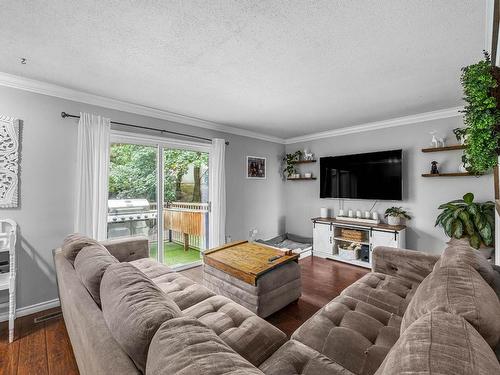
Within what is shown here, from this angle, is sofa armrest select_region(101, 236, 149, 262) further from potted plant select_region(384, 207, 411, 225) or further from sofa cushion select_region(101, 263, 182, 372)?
potted plant select_region(384, 207, 411, 225)

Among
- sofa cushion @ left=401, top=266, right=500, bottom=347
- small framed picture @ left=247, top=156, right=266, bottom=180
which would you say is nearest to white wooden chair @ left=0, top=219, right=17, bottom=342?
sofa cushion @ left=401, top=266, right=500, bottom=347

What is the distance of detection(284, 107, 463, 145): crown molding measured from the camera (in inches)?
133

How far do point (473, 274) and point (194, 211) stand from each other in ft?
11.4

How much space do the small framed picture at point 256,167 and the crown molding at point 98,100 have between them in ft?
2.32

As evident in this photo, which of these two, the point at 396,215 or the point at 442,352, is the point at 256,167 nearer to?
the point at 396,215

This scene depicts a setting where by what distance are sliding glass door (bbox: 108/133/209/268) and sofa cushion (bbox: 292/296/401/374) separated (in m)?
2.71

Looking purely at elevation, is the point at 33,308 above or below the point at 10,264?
below

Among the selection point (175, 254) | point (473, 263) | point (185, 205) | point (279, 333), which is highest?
point (185, 205)

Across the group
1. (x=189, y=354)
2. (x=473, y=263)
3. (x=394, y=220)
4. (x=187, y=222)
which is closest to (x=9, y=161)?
(x=187, y=222)

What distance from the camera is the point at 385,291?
72.7 inches

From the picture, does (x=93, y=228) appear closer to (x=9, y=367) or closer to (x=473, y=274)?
(x=9, y=367)

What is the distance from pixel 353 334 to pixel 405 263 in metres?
1.24

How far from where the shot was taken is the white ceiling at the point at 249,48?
4.83ft

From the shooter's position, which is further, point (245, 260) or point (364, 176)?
point (364, 176)
